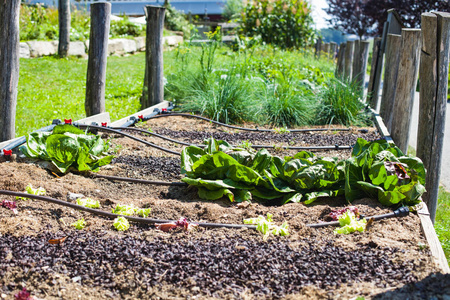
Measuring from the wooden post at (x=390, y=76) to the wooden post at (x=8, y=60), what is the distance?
14.9ft

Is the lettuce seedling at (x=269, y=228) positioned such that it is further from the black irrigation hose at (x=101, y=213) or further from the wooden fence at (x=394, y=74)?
the wooden fence at (x=394, y=74)

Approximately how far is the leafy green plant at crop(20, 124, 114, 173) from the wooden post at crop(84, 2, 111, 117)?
5.50 ft

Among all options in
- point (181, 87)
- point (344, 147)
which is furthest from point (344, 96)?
point (181, 87)

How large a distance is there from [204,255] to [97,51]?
385cm

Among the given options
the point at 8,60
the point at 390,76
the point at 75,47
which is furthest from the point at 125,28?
the point at 8,60

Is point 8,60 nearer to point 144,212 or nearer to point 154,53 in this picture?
point 144,212

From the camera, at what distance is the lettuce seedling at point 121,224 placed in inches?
107

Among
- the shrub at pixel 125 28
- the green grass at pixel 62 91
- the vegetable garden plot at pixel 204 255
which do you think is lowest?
the vegetable garden plot at pixel 204 255

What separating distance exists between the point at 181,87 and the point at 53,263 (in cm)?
508

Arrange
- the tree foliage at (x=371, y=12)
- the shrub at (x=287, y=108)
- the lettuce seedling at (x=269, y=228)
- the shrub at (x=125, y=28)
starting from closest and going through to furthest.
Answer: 1. the lettuce seedling at (x=269, y=228)
2. the shrub at (x=287, y=108)
3. the shrub at (x=125, y=28)
4. the tree foliage at (x=371, y=12)

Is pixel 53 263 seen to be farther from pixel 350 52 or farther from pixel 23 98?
pixel 350 52

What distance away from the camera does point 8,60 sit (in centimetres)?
420

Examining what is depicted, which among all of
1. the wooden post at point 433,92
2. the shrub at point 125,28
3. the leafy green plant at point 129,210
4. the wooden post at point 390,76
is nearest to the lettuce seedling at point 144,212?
the leafy green plant at point 129,210

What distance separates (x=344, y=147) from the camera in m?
4.95
